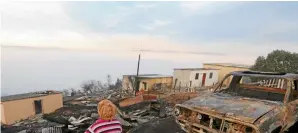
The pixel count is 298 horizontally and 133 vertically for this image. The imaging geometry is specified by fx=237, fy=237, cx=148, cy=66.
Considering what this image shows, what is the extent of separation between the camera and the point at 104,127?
97.6 inches

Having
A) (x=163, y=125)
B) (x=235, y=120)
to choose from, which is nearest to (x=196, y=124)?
(x=235, y=120)

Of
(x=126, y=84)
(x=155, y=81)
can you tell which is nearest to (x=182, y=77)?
(x=155, y=81)

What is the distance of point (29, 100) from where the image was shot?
60.0ft

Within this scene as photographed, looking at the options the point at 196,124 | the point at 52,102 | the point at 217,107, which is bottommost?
the point at 52,102

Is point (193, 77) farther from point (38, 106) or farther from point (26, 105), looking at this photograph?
point (26, 105)

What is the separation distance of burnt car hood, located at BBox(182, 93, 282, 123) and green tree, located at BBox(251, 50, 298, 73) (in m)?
15.6

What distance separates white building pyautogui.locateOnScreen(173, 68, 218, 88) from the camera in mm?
25031

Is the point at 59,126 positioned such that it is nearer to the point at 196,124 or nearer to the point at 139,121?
the point at 139,121

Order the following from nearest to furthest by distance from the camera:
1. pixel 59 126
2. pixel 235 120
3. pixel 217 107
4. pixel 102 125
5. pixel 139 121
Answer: pixel 102 125 → pixel 235 120 → pixel 217 107 → pixel 59 126 → pixel 139 121

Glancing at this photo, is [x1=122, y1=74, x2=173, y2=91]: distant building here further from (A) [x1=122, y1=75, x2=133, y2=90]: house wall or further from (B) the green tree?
(B) the green tree

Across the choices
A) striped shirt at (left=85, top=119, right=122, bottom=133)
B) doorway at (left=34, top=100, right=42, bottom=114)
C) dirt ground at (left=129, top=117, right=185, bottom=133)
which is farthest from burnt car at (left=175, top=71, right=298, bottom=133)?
doorway at (left=34, top=100, right=42, bottom=114)

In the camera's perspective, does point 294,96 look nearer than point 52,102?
Yes

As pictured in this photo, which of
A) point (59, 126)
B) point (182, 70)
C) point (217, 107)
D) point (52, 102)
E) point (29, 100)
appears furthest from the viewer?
point (182, 70)

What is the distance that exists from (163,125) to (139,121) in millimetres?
1241
